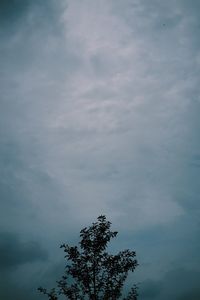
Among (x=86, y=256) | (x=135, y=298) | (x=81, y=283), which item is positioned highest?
(x=86, y=256)

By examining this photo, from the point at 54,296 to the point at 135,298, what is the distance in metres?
4.69

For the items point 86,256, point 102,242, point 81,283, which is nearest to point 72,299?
point 81,283

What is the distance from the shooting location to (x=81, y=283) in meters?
16.2

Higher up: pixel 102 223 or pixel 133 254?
pixel 102 223

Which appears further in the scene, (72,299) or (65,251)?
(65,251)

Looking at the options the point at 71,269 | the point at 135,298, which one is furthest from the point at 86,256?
the point at 135,298

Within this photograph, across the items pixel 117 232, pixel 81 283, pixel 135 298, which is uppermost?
pixel 117 232

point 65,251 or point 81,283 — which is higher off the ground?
point 65,251

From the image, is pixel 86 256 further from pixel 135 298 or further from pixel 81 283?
pixel 135 298

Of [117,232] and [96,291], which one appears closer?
[96,291]

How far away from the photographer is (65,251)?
56.4 feet

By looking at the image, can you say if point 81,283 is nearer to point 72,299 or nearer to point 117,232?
point 72,299

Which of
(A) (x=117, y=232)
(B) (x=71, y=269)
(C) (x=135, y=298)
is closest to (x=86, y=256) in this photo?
(B) (x=71, y=269)

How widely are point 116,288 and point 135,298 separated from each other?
157cm
